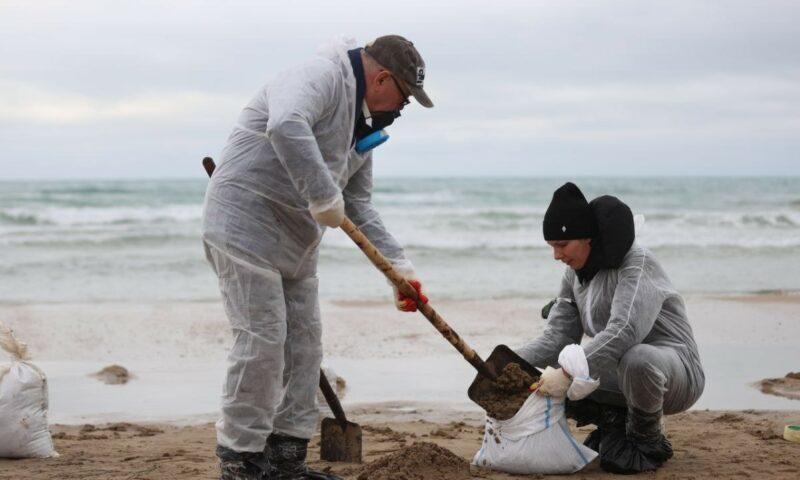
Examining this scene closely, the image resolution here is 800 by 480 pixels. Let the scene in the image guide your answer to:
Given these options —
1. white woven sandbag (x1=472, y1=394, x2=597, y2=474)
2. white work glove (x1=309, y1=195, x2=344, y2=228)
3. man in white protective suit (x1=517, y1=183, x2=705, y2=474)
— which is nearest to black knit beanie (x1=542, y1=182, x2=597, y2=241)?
man in white protective suit (x1=517, y1=183, x2=705, y2=474)

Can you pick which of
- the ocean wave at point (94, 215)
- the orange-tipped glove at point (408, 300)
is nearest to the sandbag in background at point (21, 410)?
the orange-tipped glove at point (408, 300)

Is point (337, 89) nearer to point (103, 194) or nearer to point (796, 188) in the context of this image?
point (103, 194)

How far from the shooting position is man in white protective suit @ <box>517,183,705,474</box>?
153 inches

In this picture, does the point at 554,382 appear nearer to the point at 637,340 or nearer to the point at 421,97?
the point at 637,340

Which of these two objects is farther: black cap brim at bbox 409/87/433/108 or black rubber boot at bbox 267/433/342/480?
black rubber boot at bbox 267/433/342/480

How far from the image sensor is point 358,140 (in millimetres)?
3672

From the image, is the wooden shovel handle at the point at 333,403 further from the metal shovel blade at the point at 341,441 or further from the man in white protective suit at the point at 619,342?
the man in white protective suit at the point at 619,342

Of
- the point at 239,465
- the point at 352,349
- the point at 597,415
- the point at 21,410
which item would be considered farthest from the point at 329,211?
the point at 352,349

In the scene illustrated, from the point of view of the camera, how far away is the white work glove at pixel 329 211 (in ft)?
10.6

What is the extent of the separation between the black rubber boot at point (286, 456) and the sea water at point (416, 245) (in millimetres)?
3060

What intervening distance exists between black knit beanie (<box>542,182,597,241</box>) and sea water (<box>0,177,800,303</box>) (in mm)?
2219

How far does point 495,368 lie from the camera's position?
414 cm

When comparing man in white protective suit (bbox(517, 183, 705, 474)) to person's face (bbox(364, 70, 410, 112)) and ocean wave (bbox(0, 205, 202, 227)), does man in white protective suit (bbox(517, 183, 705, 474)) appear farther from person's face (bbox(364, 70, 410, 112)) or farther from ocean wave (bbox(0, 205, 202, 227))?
ocean wave (bbox(0, 205, 202, 227))

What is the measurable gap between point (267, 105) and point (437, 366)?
390cm
